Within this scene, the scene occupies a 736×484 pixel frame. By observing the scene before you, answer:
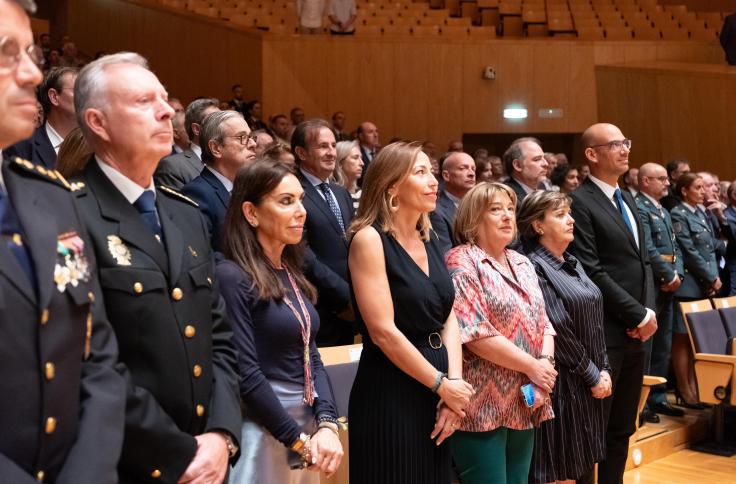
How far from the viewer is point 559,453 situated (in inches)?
121

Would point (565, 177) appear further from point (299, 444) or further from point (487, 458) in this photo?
point (299, 444)

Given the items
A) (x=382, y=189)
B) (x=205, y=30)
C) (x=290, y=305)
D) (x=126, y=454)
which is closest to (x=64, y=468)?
(x=126, y=454)

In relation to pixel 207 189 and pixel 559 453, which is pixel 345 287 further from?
pixel 559 453

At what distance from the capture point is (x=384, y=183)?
253cm

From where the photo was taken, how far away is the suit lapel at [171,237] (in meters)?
1.66

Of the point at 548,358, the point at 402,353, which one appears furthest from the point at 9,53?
the point at 548,358

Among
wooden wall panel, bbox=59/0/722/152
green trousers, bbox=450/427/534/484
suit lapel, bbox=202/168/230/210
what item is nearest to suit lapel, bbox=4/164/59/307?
suit lapel, bbox=202/168/230/210

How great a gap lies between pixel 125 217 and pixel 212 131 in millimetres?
1425

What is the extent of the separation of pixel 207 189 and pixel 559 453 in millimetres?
1484

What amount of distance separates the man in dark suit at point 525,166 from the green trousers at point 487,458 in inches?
77.8

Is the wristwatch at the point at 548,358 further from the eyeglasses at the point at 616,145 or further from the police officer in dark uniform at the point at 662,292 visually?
the police officer in dark uniform at the point at 662,292

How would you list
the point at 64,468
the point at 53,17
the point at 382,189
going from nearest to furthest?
the point at 64,468
the point at 382,189
the point at 53,17

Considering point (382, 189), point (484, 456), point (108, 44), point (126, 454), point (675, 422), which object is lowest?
point (675, 422)

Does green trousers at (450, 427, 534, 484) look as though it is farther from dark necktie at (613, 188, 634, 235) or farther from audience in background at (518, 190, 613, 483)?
dark necktie at (613, 188, 634, 235)
